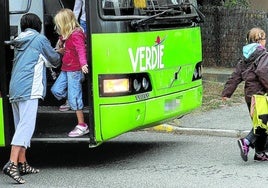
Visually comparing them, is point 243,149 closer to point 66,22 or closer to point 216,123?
point 66,22

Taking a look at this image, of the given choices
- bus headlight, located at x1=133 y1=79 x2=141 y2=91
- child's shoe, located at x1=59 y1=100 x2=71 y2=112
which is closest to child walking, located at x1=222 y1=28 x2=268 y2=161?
bus headlight, located at x1=133 y1=79 x2=141 y2=91

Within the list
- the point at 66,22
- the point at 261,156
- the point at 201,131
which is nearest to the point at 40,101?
the point at 66,22

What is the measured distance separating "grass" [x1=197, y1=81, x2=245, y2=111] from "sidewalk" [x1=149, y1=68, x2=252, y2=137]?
225 millimetres

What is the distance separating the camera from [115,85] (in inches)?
259

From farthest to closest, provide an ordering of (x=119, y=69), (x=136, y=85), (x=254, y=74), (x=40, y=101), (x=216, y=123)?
(x=216, y=123)
(x=40, y=101)
(x=254, y=74)
(x=136, y=85)
(x=119, y=69)

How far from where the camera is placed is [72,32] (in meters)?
6.95

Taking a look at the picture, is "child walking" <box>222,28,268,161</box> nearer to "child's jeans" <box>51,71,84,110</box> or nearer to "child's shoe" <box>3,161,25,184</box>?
"child's jeans" <box>51,71,84,110</box>

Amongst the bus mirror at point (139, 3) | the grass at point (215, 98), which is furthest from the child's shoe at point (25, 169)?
the grass at point (215, 98)

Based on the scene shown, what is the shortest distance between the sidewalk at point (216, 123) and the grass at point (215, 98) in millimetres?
225

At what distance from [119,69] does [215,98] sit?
19.4 feet

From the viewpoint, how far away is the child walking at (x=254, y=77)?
23.5 feet

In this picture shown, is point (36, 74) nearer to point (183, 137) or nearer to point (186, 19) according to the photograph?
point (186, 19)

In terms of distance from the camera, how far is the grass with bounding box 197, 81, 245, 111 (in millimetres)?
11513

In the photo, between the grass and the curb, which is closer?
the curb
